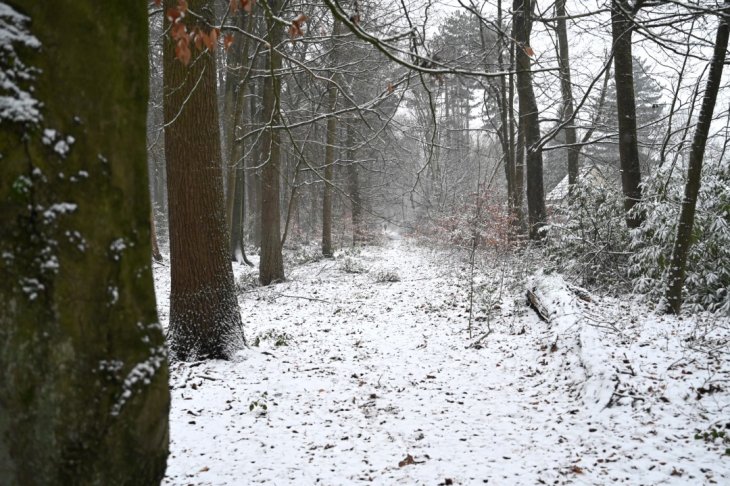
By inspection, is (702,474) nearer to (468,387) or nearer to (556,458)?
(556,458)

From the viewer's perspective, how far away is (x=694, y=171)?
19.0 ft

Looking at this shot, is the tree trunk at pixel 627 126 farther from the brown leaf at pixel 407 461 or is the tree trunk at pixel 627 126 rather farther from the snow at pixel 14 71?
the snow at pixel 14 71

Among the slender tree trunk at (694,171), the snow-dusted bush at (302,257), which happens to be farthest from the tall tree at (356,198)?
the slender tree trunk at (694,171)

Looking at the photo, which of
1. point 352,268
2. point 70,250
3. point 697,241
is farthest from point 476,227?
point 70,250

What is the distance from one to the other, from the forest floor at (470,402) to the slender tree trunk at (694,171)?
0.53 m

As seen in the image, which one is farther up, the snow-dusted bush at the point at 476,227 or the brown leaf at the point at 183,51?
the brown leaf at the point at 183,51

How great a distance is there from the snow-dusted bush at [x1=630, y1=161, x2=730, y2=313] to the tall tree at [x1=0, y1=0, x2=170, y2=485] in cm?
710

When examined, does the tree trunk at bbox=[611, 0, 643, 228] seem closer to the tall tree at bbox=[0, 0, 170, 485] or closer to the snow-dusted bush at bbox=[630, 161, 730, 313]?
the snow-dusted bush at bbox=[630, 161, 730, 313]

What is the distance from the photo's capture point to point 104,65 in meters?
1.42

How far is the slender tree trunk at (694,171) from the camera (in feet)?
17.8

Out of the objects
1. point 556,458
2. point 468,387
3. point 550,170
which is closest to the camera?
point 556,458

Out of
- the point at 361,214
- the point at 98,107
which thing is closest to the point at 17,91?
the point at 98,107

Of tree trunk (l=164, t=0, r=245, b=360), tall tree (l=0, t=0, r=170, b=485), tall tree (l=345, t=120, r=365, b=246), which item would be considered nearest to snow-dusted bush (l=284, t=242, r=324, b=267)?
tall tree (l=345, t=120, r=365, b=246)

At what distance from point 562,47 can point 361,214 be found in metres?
12.4
